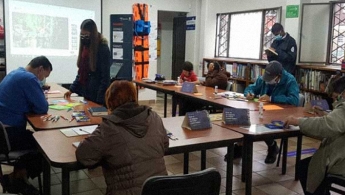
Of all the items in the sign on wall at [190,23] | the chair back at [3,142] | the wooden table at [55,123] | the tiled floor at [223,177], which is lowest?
the tiled floor at [223,177]

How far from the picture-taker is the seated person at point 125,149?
1.80m

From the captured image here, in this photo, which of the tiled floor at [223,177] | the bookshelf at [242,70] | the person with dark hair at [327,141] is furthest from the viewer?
the bookshelf at [242,70]

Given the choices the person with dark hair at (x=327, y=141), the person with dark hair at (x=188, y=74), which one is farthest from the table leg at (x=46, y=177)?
the person with dark hair at (x=188, y=74)

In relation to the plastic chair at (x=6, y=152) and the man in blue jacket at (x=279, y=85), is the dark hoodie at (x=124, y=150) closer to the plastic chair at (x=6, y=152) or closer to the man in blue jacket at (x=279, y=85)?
the plastic chair at (x=6, y=152)

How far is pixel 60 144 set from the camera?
2137mm

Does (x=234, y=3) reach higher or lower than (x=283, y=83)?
higher

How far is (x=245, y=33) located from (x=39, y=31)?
3.97 metres

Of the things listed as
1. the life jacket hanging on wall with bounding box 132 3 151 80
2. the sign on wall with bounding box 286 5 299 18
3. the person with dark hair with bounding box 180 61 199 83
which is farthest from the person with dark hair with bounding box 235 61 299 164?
the life jacket hanging on wall with bounding box 132 3 151 80

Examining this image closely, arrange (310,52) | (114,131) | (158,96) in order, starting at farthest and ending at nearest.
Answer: (158,96)
(310,52)
(114,131)

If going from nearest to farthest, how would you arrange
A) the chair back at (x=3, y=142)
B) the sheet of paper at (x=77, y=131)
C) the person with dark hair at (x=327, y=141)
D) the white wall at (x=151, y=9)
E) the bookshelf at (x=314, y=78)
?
the person with dark hair at (x=327, y=141)
the sheet of paper at (x=77, y=131)
the chair back at (x=3, y=142)
the bookshelf at (x=314, y=78)
the white wall at (x=151, y=9)

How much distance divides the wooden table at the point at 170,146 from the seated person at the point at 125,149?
5.1 inches

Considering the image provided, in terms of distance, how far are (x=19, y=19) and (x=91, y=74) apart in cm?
325

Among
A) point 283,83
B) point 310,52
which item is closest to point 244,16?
point 310,52

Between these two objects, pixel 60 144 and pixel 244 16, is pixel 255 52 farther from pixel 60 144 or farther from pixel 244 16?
pixel 60 144
